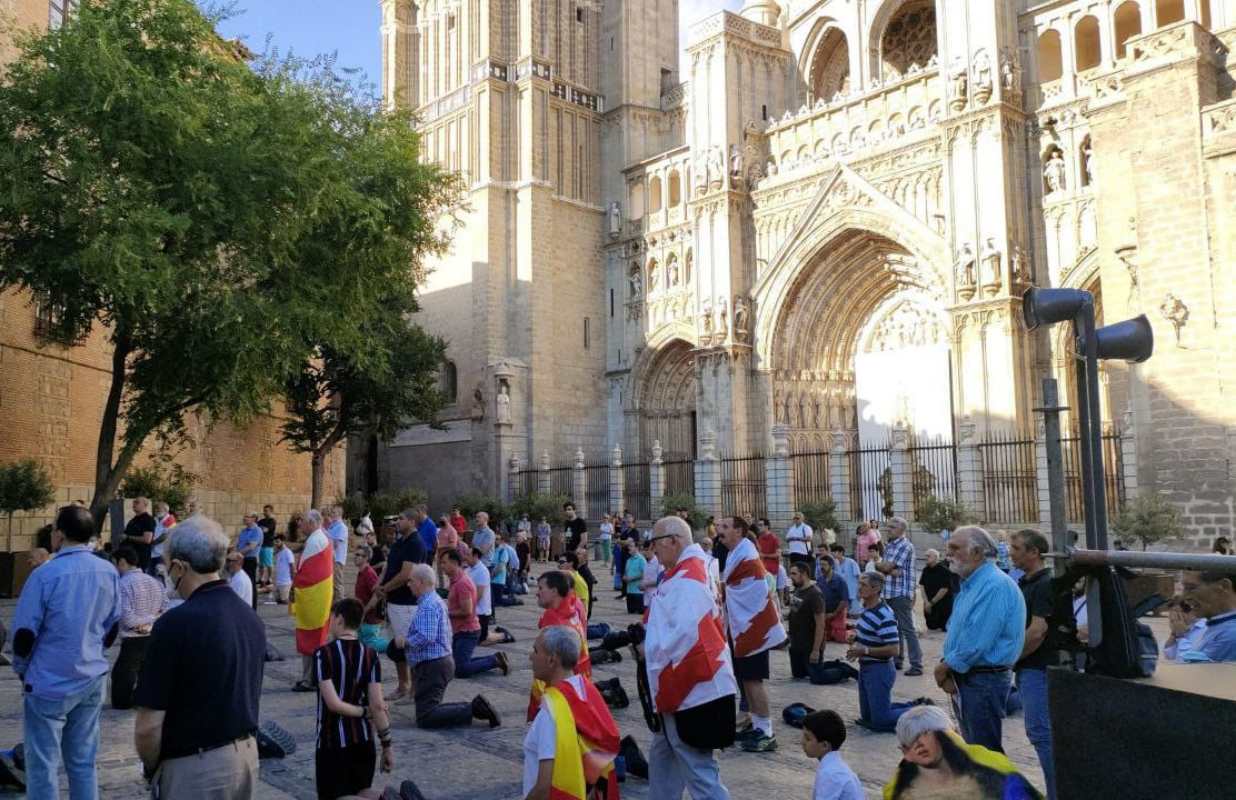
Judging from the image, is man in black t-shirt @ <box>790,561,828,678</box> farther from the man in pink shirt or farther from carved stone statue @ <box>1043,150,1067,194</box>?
carved stone statue @ <box>1043,150,1067,194</box>

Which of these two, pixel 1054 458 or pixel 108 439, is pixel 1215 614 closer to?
pixel 1054 458

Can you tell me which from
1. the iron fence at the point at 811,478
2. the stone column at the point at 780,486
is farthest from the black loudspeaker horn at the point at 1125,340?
the stone column at the point at 780,486

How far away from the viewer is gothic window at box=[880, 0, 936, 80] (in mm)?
29312

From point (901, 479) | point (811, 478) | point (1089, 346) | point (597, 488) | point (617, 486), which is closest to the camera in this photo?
point (1089, 346)

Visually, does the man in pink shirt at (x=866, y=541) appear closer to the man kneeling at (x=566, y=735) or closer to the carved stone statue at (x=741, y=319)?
the man kneeling at (x=566, y=735)

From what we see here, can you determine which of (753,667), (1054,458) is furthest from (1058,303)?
(753,667)

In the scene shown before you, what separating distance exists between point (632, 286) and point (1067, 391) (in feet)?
51.9

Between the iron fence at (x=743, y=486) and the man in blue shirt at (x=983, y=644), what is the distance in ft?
69.2

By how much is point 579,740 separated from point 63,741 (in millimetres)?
2834

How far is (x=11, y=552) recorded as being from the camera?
48.4 feet

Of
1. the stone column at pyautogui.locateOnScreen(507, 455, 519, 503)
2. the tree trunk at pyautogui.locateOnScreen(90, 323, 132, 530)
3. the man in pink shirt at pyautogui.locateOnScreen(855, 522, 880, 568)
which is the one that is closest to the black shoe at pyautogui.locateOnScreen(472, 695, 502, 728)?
the man in pink shirt at pyautogui.locateOnScreen(855, 522, 880, 568)

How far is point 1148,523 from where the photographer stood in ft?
49.0

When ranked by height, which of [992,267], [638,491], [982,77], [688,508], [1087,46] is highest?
[1087,46]

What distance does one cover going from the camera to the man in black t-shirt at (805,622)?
29.7 feet
